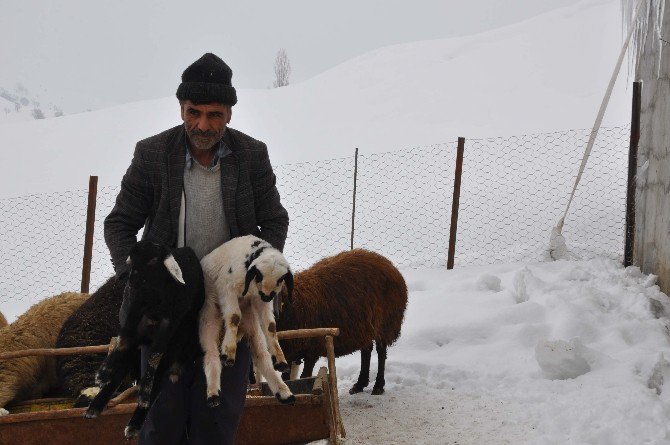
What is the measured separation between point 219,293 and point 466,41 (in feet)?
126

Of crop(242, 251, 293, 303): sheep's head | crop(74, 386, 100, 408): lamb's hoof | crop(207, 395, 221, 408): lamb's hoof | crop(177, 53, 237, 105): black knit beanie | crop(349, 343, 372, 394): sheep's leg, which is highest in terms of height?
crop(177, 53, 237, 105): black knit beanie

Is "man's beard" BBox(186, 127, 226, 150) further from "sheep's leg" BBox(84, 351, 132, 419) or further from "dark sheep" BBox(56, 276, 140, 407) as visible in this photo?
"dark sheep" BBox(56, 276, 140, 407)

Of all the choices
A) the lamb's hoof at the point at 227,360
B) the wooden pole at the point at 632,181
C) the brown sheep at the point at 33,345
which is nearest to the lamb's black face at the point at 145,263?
the lamb's hoof at the point at 227,360

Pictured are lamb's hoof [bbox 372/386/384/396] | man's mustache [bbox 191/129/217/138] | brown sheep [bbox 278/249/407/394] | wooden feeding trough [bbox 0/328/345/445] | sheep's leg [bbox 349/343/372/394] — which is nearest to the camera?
man's mustache [bbox 191/129/217/138]

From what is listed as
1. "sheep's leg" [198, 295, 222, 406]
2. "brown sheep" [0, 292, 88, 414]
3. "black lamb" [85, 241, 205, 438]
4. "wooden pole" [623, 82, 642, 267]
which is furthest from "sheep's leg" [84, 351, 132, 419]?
"wooden pole" [623, 82, 642, 267]

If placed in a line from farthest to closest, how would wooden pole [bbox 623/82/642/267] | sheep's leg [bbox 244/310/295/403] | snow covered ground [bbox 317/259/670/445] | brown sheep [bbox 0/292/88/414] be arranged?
1. wooden pole [bbox 623/82/642/267]
2. snow covered ground [bbox 317/259/670/445]
3. brown sheep [bbox 0/292/88/414]
4. sheep's leg [bbox 244/310/295/403]

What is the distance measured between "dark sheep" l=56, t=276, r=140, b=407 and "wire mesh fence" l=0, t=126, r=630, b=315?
531cm

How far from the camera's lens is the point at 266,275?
2428 millimetres

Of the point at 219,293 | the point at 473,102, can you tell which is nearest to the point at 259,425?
the point at 219,293

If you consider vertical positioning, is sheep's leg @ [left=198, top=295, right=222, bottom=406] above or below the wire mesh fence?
above

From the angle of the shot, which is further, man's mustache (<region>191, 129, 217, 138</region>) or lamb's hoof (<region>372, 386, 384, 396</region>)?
lamb's hoof (<region>372, 386, 384, 396</region>)

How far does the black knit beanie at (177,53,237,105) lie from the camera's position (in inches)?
102

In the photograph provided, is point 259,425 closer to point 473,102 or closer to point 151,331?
point 151,331

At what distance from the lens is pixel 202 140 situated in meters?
2.65
